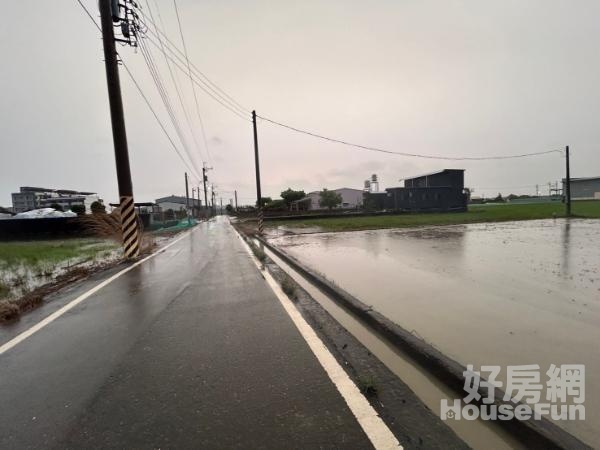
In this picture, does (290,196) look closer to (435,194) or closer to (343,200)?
(343,200)

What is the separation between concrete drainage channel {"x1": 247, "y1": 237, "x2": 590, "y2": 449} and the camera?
2.09m

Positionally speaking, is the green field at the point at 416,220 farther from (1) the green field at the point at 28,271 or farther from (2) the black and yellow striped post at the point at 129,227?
(1) the green field at the point at 28,271

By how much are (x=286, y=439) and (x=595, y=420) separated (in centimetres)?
226

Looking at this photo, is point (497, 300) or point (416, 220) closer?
point (497, 300)

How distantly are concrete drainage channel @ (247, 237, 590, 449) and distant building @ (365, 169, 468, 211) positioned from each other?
44.2 m

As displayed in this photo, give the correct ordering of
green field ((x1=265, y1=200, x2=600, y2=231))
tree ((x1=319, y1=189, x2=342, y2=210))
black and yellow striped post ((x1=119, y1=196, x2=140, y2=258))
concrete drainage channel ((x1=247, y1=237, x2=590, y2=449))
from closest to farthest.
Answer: concrete drainage channel ((x1=247, y1=237, x2=590, y2=449)) < black and yellow striped post ((x1=119, y1=196, x2=140, y2=258)) < green field ((x1=265, y1=200, x2=600, y2=231)) < tree ((x1=319, y1=189, x2=342, y2=210))

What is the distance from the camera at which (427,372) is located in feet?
10.0

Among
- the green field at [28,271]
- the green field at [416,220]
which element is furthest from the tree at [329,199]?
the green field at [28,271]

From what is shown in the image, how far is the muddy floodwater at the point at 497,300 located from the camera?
126 inches

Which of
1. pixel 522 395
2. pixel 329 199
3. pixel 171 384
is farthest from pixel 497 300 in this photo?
pixel 329 199

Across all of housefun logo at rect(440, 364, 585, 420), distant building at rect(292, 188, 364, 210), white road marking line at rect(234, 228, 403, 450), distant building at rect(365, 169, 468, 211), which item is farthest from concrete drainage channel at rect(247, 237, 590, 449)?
distant building at rect(292, 188, 364, 210)

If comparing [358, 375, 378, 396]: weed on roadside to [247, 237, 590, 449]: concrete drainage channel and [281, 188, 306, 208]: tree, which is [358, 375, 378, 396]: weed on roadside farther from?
[281, 188, 306, 208]: tree

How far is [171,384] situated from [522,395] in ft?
9.96

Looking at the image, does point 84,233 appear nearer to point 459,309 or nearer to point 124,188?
point 124,188
